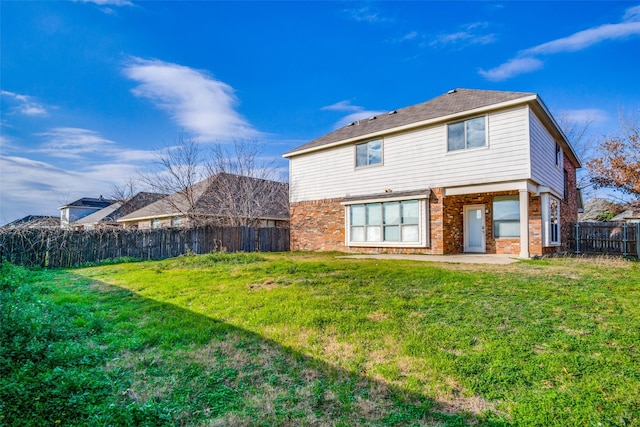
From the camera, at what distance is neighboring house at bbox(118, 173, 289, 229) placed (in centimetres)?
1891

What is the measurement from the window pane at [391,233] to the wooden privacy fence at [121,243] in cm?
→ 672

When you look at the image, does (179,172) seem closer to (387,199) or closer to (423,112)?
(387,199)

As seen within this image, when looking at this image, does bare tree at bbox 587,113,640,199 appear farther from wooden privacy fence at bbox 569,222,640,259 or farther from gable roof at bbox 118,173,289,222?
gable roof at bbox 118,173,289,222

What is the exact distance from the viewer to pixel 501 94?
1174 centimetres

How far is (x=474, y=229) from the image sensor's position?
13.8 m

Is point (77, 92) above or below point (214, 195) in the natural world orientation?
above

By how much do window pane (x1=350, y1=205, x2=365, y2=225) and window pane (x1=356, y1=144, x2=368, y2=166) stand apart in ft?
6.43

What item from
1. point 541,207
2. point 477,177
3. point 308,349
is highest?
point 477,177

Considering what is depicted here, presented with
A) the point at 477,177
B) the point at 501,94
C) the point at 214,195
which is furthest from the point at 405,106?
the point at 214,195

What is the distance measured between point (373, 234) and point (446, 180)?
3.71m

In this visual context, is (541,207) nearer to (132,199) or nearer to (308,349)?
(308,349)

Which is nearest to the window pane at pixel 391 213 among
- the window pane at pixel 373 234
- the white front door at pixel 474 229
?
the window pane at pixel 373 234

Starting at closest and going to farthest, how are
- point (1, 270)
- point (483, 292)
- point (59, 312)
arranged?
point (59, 312) → point (483, 292) → point (1, 270)

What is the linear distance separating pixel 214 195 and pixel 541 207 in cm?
1590
